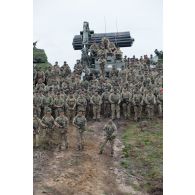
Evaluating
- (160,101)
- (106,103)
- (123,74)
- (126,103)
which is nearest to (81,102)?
(106,103)

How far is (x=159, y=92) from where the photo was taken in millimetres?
19562

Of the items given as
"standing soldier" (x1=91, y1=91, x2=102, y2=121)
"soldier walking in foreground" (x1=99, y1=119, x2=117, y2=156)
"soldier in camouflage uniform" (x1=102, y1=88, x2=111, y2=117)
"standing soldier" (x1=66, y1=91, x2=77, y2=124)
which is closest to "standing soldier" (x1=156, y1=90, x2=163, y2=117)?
"soldier in camouflage uniform" (x1=102, y1=88, x2=111, y2=117)

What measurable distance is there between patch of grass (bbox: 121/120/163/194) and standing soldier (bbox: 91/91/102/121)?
1323 millimetres

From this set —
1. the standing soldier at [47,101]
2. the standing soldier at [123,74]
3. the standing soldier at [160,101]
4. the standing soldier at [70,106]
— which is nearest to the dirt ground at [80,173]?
the standing soldier at [70,106]

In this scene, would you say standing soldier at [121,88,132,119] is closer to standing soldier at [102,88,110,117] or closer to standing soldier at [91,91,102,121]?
standing soldier at [102,88,110,117]

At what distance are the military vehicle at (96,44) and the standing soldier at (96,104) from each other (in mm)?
4330

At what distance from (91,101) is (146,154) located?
3.41 meters

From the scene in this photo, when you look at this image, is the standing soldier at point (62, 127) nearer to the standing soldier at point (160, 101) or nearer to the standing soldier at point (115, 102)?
the standing soldier at point (115, 102)

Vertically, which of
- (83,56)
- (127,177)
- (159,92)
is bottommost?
(127,177)

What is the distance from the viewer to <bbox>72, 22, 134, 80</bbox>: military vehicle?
24.2 metres

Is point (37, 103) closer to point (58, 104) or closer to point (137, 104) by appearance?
point (58, 104)
